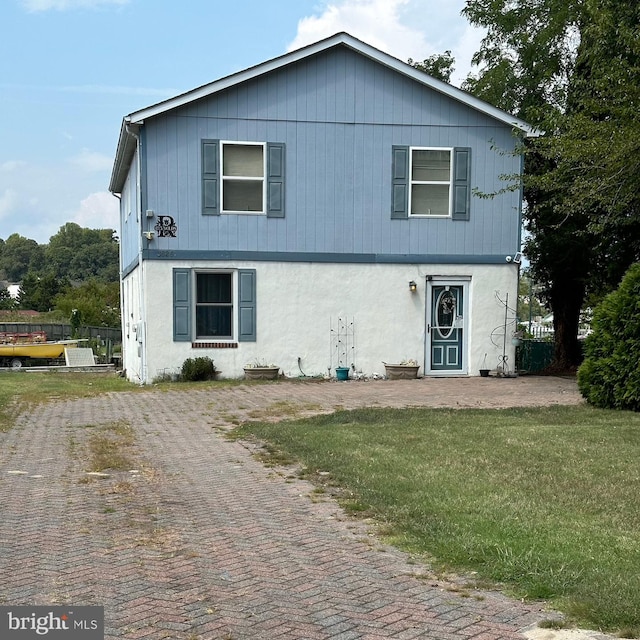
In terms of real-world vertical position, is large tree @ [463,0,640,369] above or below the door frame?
above

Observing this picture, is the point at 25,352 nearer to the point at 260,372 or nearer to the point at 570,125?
the point at 260,372

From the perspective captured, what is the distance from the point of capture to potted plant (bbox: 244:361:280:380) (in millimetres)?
17000

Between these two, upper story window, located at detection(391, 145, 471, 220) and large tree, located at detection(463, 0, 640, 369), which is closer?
large tree, located at detection(463, 0, 640, 369)

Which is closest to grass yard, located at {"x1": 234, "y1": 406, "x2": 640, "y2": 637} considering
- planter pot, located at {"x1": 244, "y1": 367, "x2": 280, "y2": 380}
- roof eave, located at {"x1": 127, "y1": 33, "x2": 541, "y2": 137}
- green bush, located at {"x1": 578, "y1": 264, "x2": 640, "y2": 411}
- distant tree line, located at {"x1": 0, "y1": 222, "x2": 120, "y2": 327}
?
green bush, located at {"x1": 578, "y1": 264, "x2": 640, "y2": 411}

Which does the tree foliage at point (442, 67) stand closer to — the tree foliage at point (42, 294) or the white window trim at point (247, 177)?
the white window trim at point (247, 177)

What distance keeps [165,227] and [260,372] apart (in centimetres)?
382

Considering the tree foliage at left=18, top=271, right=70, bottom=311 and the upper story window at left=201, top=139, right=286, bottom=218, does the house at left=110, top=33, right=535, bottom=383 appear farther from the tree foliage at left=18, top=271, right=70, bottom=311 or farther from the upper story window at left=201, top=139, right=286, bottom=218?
the tree foliage at left=18, top=271, right=70, bottom=311

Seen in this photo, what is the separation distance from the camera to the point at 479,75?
A: 2205cm

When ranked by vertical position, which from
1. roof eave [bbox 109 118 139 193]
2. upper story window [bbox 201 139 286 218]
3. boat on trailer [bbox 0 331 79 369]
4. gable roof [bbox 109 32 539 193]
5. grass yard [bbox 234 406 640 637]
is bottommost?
boat on trailer [bbox 0 331 79 369]

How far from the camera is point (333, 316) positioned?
17469 mm

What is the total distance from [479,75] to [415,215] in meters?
6.88

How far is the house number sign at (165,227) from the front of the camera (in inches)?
656

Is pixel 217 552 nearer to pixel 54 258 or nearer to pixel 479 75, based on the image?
pixel 479 75

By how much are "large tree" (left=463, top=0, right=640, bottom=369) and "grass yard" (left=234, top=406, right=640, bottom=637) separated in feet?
15.2
